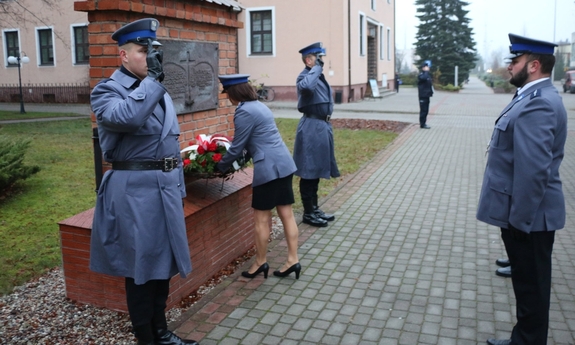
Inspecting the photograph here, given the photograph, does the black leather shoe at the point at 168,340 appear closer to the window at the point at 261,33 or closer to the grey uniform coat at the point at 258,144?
the grey uniform coat at the point at 258,144

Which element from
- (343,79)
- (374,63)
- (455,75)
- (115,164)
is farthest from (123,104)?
(455,75)

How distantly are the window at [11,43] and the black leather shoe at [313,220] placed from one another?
3089 centimetres

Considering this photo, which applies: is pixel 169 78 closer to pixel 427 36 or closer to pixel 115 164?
pixel 115 164

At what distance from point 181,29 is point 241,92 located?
861 mm

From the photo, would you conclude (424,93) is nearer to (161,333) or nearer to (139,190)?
(161,333)

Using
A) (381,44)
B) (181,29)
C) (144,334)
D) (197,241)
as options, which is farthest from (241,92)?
(381,44)

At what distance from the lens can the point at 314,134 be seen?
669 cm

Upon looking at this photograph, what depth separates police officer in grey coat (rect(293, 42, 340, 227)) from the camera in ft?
21.6

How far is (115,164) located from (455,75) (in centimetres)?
5147

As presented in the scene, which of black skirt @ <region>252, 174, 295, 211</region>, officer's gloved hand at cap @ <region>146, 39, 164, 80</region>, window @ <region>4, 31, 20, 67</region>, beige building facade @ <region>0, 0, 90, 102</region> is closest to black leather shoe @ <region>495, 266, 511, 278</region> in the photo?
black skirt @ <region>252, 174, 295, 211</region>

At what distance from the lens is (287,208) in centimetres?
509

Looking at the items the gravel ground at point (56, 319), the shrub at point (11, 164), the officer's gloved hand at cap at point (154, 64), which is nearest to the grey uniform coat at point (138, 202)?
the officer's gloved hand at cap at point (154, 64)

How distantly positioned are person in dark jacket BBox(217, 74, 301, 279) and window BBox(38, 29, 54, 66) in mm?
30624

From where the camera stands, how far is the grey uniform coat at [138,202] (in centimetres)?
337
